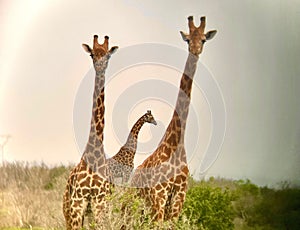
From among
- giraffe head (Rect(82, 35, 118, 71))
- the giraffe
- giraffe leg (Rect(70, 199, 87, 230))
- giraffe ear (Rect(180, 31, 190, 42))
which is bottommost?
giraffe leg (Rect(70, 199, 87, 230))

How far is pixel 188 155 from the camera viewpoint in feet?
4.93

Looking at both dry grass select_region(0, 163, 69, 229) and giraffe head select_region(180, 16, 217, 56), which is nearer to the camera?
giraffe head select_region(180, 16, 217, 56)

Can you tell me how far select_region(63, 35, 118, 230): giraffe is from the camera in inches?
54.0

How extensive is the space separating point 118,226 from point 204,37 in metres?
0.44

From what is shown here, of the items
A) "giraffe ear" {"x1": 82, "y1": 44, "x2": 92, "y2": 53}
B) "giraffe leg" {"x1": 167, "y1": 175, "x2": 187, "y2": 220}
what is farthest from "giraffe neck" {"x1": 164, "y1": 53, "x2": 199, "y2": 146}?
"giraffe ear" {"x1": 82, "y1": 44, "x2": 92, "y2": 53}

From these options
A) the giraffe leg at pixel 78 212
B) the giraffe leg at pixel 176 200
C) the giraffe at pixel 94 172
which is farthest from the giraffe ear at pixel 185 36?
the giraffe leg at pixel 78 212

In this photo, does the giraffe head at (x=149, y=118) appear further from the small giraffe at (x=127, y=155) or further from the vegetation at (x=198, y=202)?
the vegetation at (x=198, y=202)

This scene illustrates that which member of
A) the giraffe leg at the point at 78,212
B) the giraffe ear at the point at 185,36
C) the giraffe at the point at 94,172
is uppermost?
the giraffe ear at the point at 185,36

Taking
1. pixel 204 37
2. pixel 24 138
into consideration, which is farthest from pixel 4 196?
pixel 204 37

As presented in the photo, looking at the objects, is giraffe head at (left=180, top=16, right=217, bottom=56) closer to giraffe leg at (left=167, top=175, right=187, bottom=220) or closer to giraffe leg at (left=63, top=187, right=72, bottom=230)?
giraffe leg at (left=167, top=175, right=187, bottom=220)

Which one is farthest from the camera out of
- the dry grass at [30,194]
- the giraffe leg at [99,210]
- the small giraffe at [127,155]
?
the dry grass at [30,194]

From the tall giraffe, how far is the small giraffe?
0.12 ft

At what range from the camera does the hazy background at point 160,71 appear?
61.4 inches

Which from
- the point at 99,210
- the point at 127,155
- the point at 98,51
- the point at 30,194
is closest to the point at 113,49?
the point at 98,51
